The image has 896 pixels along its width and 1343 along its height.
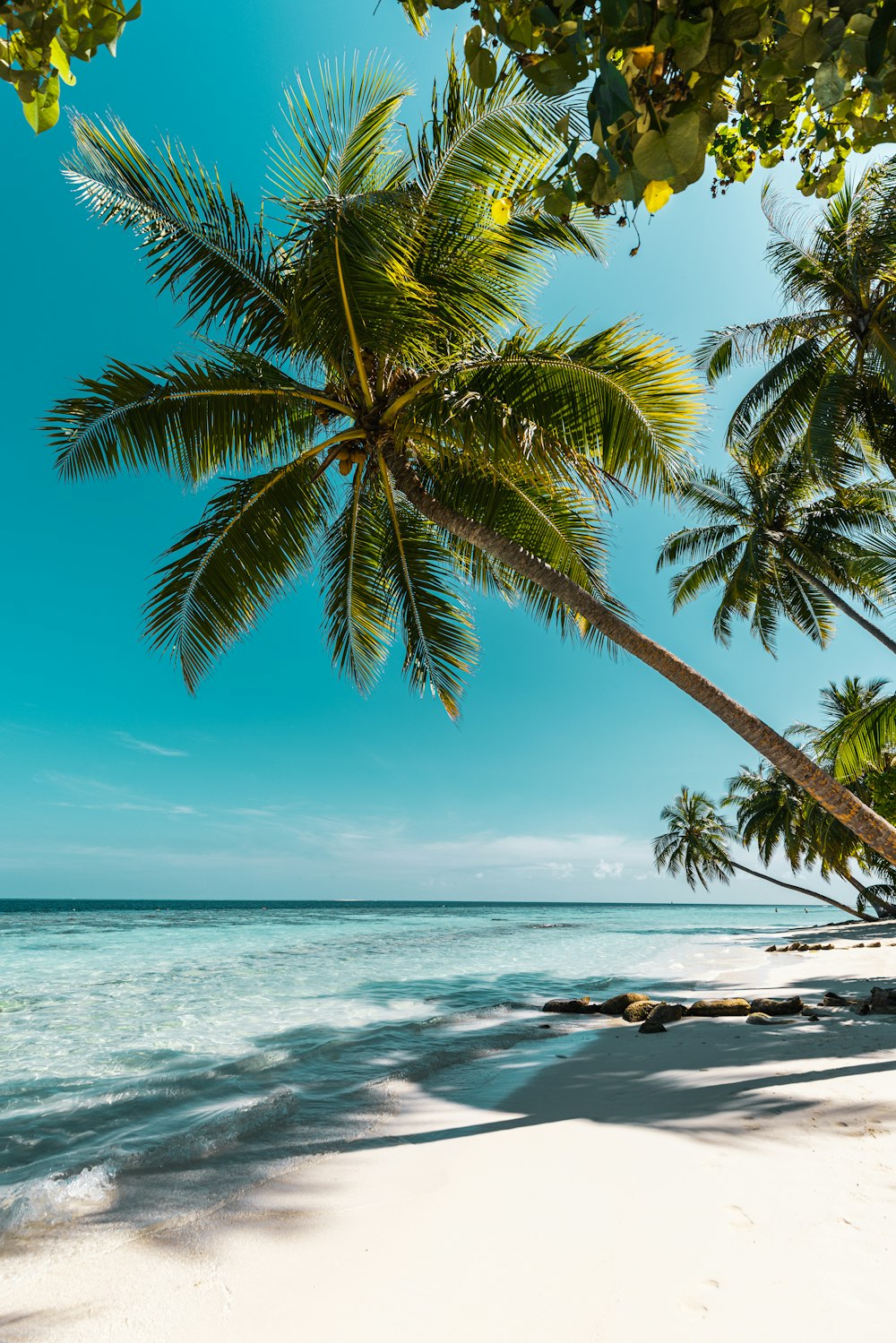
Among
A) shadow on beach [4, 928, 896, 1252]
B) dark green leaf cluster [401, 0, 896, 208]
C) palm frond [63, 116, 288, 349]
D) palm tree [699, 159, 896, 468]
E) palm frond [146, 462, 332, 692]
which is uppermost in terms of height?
palm tree [699, 159, 896, 468]

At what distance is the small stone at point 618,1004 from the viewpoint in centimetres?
734

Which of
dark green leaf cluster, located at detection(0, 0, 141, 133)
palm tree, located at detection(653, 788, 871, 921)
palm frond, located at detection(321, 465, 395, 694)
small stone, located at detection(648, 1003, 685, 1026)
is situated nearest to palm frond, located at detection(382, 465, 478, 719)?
palm frond, located at detection(321, 465, 395, 694)

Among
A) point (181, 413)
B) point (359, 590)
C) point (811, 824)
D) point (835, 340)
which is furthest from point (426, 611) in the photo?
point (811, 824)

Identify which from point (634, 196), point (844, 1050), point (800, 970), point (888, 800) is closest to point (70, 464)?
point (634, 196)

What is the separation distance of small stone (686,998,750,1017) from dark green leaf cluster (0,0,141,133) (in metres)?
7.66

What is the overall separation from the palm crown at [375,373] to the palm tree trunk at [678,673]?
0.52m

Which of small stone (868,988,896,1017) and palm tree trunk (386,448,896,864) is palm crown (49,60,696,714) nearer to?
palm tree trunk (386,448,896,864)

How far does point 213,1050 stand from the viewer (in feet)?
20.8

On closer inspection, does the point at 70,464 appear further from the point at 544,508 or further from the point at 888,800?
the point at 888,800

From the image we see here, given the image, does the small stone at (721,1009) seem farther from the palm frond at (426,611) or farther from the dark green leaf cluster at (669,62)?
the dark green leaf cluster at (669,62)

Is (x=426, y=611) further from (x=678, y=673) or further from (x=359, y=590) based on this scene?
(x=678, y=673)

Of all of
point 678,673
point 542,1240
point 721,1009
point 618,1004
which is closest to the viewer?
point 542,1240

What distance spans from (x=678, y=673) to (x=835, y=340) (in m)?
8.37

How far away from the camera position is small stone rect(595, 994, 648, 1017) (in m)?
7.34
